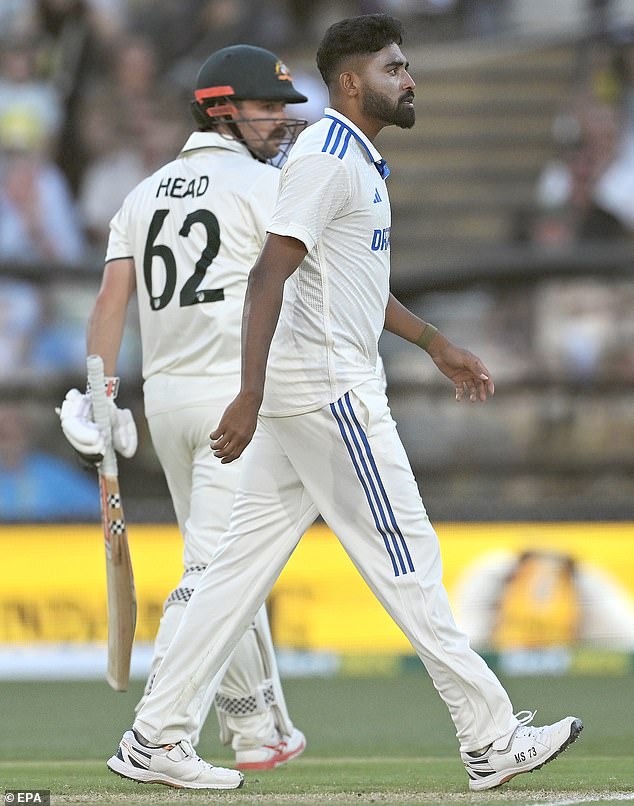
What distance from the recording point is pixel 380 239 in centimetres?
396

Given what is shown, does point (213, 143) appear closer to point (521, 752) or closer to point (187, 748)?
point (187, 748)

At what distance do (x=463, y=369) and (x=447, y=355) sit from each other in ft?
0.19

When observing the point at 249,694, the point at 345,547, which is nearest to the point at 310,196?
the point at 345,547

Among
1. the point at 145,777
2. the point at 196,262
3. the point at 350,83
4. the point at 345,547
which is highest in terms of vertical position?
the point at 350,83

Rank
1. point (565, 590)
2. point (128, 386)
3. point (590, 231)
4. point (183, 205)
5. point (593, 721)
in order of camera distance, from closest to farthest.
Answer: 1. point (183, 205)
2. point (593, 721)
3. point (565, 590)
4. point (128, 386)
5. point (590, 231)

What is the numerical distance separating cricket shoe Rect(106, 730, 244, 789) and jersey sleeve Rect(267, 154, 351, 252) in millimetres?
1298

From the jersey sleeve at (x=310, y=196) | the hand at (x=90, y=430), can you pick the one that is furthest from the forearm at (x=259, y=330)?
the hand at (x=90, y=430)

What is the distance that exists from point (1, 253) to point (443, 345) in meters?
7.69

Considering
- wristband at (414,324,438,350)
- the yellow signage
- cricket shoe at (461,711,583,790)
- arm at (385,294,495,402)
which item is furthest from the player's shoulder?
the yellow signage

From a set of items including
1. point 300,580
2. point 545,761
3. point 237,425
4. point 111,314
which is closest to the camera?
point 237,425

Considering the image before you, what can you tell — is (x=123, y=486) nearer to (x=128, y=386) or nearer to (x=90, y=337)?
(x=128, y=386)

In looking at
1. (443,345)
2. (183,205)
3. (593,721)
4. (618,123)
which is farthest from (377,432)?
(618,123)

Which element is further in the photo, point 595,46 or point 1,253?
point 595,46

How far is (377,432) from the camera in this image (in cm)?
387
